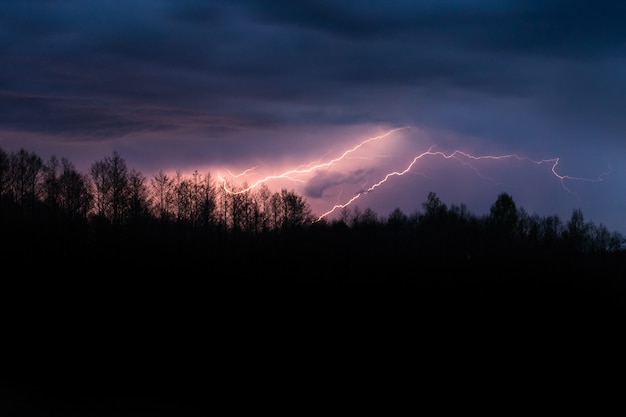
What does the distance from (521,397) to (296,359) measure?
27.8ft

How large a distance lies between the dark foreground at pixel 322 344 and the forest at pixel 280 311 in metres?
0.07

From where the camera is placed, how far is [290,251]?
3033cm

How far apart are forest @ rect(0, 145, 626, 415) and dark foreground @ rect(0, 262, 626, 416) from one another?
65mm

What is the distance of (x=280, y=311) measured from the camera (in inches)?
1054

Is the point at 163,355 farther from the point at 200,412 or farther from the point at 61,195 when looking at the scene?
the point at 61,195

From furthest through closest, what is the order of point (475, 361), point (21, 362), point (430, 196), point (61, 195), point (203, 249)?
point (430, 196) < point (61, 195) < point (203, 249) < point (475, 361) < point (21, 362)

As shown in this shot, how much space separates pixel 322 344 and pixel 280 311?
2.35m

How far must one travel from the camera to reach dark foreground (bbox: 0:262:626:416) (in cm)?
2222

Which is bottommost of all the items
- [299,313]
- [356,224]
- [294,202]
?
[299,313]

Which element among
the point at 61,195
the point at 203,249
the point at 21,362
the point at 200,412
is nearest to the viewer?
the point at 200,412

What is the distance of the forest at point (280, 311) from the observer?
23.2m

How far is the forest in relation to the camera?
23.2 metres

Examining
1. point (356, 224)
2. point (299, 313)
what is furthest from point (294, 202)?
point (299, 313)

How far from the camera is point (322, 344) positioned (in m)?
25.7
